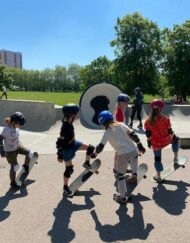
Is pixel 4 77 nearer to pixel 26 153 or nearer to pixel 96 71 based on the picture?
pixel 96 71

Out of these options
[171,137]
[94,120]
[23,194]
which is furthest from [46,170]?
[94,120]

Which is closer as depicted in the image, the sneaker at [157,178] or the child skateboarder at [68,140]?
the child skateboarder at [68,140]

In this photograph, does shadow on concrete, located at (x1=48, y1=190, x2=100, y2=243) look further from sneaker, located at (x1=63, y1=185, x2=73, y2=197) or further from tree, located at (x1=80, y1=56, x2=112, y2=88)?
tree, located at (x1=80, y1=56, x2=112, y2=88)

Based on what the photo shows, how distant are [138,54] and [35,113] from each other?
26143mm

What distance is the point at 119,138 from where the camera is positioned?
17.1ft

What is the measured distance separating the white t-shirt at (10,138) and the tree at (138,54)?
34.2 metres

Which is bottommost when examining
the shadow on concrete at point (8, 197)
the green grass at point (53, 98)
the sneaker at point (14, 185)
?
the green grass at point (53, 98)

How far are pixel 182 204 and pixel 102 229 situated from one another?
1507 mm

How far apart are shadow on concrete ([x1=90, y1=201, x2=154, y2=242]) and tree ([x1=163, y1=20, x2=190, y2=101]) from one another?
1403 inches

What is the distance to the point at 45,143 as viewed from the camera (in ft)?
36.0

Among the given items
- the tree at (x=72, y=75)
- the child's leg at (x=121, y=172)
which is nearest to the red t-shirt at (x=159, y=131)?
the child's leg at (x=121, y=172)

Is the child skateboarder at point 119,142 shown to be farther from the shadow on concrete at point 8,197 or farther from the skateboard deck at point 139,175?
the shadow on concrete at point 8,197

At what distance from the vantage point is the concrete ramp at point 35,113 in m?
14.5

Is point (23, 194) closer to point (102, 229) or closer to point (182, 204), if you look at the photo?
point (102, 229)
